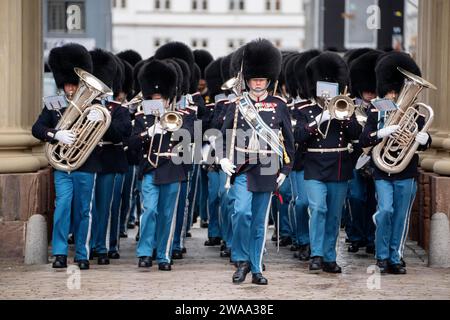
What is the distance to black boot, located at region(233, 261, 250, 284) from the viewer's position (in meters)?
11.6

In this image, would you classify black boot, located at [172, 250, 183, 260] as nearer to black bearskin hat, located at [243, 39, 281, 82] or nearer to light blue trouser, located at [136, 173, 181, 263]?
light blue trouser, located at [136, 173, 181, 263]

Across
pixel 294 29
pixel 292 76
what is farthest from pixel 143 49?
pixel 292 76

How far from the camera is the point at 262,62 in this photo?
38.7 ft

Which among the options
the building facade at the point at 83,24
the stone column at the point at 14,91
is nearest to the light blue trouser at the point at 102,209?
the stone column at the point at 14,91

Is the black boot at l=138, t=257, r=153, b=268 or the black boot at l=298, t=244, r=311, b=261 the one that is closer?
the black boot at l=138, t=257, r=153, b=268

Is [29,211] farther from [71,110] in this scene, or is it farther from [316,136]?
[316,136]

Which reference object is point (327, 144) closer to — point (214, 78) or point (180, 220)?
point (180, 220)

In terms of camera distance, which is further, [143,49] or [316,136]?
[143,49]

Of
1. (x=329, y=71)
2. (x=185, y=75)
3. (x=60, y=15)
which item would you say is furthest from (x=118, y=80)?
(x=60, y=15)

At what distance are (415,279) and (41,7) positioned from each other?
5.33 meters

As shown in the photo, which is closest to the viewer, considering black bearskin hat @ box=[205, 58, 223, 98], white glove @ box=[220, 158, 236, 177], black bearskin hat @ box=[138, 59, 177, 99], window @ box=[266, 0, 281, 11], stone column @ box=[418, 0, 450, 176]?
white glove @ box=[220, 158, 236, 177]

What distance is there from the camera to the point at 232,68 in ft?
44.9

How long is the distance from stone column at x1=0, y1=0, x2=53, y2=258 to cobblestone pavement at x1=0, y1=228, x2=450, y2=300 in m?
0.48

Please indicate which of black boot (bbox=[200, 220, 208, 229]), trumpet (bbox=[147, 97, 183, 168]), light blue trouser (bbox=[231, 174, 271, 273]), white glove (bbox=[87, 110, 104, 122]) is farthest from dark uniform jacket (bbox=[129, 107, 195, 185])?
black boot (bbox=[200, 220, 208, 229])
